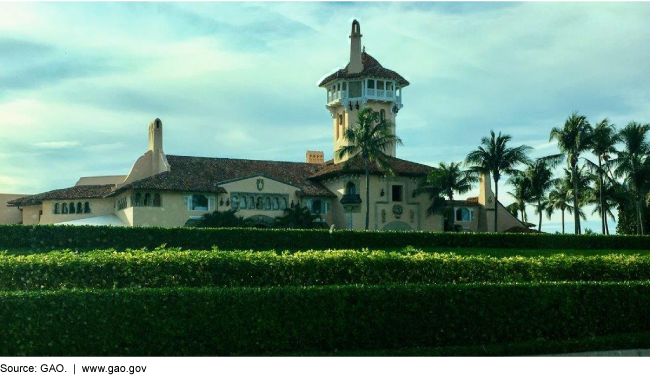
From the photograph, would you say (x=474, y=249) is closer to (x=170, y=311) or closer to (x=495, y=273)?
(x=495, y=273)

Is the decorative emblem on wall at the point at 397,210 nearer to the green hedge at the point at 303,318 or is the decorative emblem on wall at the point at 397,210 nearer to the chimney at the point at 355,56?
the chimney at the point at 355,56

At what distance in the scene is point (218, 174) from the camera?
208 ft

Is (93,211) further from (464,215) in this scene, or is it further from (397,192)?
(464,215)

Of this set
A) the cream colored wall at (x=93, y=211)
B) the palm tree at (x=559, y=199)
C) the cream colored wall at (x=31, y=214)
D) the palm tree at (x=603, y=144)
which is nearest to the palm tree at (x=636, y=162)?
the palm tree at (x=603, y=144)

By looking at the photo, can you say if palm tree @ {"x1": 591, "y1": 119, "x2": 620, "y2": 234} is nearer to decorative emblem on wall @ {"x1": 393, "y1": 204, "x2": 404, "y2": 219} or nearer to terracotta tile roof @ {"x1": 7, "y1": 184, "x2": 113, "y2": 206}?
decorative emblem on wall @ {"x1": 393, "y1": 204, "x2": 404, "y2": 219}

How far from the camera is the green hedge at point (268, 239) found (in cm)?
4412

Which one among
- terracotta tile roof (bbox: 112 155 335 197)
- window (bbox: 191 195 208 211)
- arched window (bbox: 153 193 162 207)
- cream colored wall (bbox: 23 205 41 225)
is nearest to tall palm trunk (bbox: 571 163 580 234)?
terracotta tile roof (bbox: 112 155 335 197)

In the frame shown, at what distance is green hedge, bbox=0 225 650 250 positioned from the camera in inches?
1737

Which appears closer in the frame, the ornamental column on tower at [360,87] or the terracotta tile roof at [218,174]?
the terracotta tile roof at [218,174]

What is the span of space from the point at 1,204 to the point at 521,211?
52.7 meters

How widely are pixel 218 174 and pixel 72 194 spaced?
41.6 feet

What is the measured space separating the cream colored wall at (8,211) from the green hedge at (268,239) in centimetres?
3078

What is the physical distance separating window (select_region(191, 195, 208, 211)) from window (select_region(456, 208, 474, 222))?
23688 millimetres

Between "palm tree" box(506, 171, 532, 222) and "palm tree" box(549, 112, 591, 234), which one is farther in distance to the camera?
"palm tree" box(506, 171, 532, 222)
